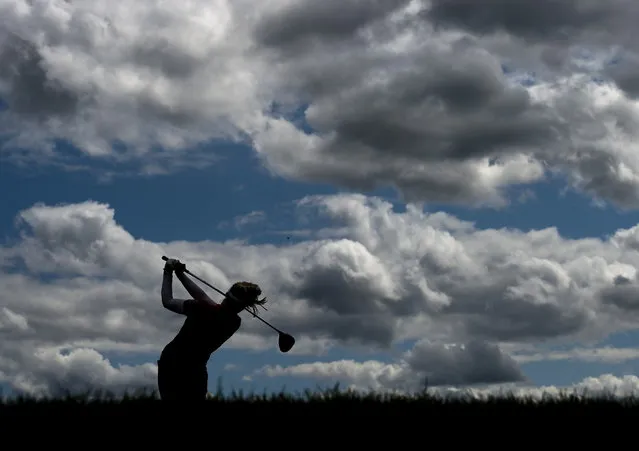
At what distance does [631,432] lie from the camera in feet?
34.2

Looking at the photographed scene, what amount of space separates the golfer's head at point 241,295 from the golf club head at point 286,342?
1878mm

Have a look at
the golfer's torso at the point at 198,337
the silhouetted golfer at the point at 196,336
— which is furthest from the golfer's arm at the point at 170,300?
the golfer's torso at the point at 198,337

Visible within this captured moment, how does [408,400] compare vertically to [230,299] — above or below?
below

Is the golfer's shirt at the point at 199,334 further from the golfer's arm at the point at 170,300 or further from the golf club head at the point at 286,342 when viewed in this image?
the golf club head at the point at 286,342

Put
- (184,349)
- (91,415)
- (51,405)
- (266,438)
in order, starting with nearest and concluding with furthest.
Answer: (266,438)
(91,415)
(51,405)
(184,349)

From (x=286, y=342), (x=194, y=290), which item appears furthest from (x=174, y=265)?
(x=286, y=342)

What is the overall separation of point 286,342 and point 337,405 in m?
3.87

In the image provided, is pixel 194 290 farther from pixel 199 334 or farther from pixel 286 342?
pixel 286 342

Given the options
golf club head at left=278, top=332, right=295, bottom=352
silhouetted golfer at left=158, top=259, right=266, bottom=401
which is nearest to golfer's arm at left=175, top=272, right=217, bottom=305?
silhouetted golfer at left=158, top=259, right=266, bottom=401

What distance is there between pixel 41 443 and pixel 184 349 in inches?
129

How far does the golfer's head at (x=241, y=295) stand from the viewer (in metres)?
13.2

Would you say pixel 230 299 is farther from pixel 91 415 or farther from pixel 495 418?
pixel 495 418

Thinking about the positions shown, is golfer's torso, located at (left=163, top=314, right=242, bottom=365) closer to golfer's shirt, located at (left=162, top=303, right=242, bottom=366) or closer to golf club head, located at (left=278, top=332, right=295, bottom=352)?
golfer's shirt, located at (left=162, top=303, right=242, bottom=366)

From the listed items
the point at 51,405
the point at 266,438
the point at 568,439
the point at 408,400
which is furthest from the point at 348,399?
the point at 51,405
